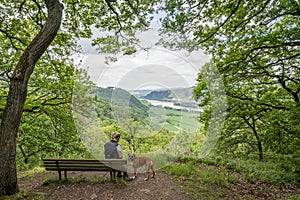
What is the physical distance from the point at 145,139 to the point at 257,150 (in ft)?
28.3

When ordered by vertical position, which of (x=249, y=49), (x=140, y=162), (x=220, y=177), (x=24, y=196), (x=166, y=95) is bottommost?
(x=220, y=177)

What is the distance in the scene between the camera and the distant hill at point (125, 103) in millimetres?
3545

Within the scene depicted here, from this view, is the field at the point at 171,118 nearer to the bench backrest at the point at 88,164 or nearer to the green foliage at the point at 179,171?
the bench backrest at the point at 88,164

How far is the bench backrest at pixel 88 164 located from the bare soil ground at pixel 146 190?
16.1 inches

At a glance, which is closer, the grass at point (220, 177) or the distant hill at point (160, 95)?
the distant hill at point (160, 95)

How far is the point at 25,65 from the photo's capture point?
3824 millimetres

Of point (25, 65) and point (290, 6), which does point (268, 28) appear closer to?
point (290, 6)

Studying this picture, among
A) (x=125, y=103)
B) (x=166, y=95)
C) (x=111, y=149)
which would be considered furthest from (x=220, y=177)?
(x=125, y=103)

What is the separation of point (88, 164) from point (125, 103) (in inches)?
78.1

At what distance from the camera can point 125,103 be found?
3598 mm

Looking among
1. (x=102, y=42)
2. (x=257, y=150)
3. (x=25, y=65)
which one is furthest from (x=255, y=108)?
(x=25, y=65)

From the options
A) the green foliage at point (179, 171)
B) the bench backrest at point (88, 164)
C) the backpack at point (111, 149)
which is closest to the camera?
the bench backrest at point (88, 164)

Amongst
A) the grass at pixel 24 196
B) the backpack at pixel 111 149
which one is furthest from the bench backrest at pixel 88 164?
the grass at pixel 24 196

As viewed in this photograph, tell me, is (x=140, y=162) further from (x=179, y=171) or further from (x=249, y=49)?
(x=249, y=49)
